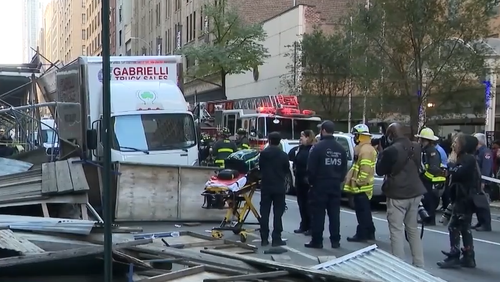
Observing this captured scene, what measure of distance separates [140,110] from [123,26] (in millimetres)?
68296

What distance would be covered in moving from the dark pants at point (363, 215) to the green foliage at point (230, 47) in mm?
26975

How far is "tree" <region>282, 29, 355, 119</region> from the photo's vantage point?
30.6 meters

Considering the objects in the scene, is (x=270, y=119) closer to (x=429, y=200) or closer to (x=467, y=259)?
(x=429, y=200)

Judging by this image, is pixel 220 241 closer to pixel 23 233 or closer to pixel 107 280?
pixel 23 233

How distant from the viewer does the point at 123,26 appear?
264 ft

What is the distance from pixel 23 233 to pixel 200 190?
17.2 feet

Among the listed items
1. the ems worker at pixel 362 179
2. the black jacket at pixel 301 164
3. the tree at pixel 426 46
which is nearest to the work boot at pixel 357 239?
the ems worker at pixel 362 179

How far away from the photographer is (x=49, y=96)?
21109 mm

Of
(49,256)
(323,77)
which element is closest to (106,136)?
(49,256)

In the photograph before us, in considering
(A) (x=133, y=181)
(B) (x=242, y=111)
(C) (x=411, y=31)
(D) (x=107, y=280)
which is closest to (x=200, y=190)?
(A) (x=133, y=181)

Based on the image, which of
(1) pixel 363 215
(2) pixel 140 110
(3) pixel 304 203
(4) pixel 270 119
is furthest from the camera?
(4) pixel 270 119

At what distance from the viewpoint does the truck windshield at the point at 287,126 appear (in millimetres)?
23672

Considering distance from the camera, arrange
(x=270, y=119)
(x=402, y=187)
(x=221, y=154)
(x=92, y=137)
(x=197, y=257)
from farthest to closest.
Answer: (x=270, y=119) → (x=221, y=154) → (x=92, y=137) → (x=402, y=187) → (x=197, y=257)

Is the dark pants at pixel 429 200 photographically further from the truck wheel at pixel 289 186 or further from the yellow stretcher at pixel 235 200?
the truck wheel at pixel 289 186
